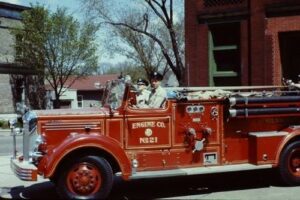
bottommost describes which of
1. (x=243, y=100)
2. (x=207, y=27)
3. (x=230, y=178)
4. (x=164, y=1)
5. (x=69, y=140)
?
(x=230, y=178)

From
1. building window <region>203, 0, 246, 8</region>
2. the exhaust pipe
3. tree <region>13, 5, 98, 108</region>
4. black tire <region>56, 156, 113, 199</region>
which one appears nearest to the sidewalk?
black tire <region>56, 156, 113, 199</region>

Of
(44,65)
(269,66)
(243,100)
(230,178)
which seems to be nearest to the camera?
(243,100)

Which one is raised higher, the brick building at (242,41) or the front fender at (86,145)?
the brick building at (242,41)

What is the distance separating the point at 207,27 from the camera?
53.5 feet

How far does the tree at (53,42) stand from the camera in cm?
4053

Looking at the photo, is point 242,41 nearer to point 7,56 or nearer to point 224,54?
point 224,54

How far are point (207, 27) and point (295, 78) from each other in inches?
113

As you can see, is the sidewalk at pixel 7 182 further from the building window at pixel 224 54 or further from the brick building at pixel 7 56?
the brick building at pixel 7 56

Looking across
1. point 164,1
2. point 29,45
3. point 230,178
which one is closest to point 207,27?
point 230,178

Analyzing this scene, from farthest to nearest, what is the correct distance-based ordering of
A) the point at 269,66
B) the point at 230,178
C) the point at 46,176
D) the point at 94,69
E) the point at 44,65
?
1. the point at 94,69
2. the point at 44,65
3. the point at 269,66
4. the point at 230,178
5. the point at 46,176

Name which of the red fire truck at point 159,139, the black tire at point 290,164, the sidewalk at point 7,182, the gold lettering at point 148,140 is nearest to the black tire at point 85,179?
the red fire truck at point 159,139

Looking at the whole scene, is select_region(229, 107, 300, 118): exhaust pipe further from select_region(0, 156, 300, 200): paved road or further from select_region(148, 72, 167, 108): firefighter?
select_region(0, 156, 300, 200): paved road

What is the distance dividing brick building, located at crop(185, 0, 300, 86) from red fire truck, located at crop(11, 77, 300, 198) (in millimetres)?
5259

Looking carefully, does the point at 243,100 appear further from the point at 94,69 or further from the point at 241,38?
the point at 94,69
